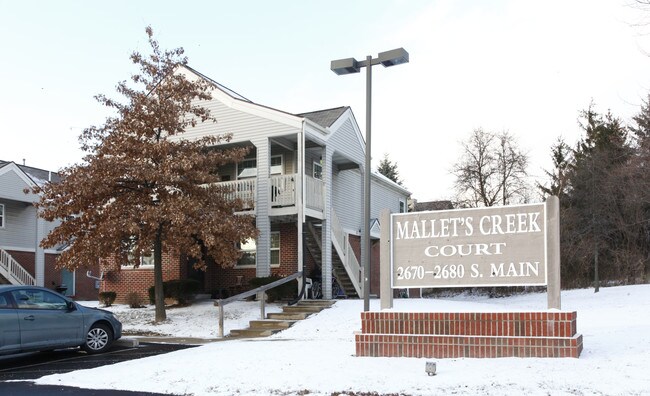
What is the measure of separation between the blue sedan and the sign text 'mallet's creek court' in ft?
21.4

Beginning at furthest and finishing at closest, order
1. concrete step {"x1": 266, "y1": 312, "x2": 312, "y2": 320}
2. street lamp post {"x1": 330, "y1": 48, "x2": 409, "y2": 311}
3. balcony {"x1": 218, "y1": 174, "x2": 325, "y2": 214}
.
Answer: balcony {"x1": 218, "y1": 174, "x2": 325, "y2": 214}, concrete step {"x1": 266, "y1": 312, "x2": 312, "y2": 320}, street lamp post {"x1": 330, "y1": 48, "x2": 409, "y2": 311}

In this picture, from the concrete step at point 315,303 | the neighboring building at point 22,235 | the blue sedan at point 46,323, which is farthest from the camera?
the neighboring building at point 22,235

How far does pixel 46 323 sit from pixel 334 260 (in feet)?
41.4

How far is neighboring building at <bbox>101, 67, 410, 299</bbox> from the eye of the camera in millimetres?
20234

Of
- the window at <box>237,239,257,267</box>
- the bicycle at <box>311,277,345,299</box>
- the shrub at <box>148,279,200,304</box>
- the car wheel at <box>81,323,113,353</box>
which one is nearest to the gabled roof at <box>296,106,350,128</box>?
the window at <box>237,239,257,267</box>

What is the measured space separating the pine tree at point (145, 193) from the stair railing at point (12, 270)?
1262 centimetres

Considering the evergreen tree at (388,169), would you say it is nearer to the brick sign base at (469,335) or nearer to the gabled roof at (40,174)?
the gabled roof at (40,174)

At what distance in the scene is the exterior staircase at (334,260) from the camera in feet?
71.8

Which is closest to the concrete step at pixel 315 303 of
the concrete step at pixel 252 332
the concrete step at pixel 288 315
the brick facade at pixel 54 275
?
the concrete step at pixel 288 315

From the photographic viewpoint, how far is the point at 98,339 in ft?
40.5

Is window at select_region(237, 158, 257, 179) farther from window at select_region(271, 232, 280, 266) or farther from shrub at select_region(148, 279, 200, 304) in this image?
shrub at select_region(148, 279, 200, 304)

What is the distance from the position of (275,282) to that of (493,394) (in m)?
11.5

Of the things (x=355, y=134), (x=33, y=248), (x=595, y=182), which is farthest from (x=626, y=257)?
(x=33, y=248)

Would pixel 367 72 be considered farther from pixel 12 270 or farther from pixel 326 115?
pixel 12 270
